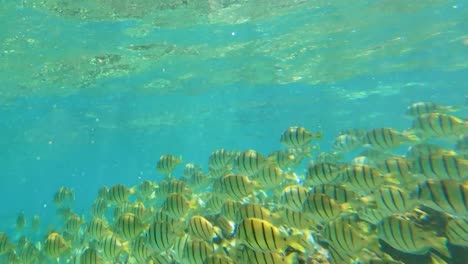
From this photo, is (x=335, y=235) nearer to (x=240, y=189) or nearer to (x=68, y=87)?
(x=240, y=189)

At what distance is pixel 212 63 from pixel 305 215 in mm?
21767

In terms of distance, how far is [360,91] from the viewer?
3475 centimetres

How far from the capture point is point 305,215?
4.79 meters

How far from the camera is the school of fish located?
398cm

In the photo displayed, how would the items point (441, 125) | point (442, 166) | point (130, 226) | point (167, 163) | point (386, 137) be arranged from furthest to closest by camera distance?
point (167, 163)
point (386, 137)
point (441, 125)
point (130, 226)
point (442, 166)

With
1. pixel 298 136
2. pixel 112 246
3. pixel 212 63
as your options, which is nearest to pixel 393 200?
pixel 298 136

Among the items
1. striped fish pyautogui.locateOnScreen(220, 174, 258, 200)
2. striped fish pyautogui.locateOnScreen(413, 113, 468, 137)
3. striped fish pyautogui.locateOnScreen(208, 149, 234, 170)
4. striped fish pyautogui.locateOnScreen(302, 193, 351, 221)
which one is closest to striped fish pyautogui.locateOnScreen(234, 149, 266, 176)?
striped fish pyautogui.locateOnScreen(220, 174, 258, 200)

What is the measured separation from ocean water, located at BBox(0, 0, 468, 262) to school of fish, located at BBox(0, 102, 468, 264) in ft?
11.5

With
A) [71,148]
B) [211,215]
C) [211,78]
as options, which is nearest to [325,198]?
[211,215]

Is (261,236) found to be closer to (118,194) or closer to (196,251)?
(196,251)

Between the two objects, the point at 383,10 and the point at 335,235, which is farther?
the point at 383,10

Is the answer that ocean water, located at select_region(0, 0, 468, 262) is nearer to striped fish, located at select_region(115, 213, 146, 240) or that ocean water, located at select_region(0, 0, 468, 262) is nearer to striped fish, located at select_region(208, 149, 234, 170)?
striped fish, located at select_region(208, 149, 234, 170)

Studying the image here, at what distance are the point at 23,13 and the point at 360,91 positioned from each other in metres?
27.9

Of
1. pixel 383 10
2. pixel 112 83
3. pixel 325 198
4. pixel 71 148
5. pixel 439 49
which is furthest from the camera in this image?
pixel 71 148
